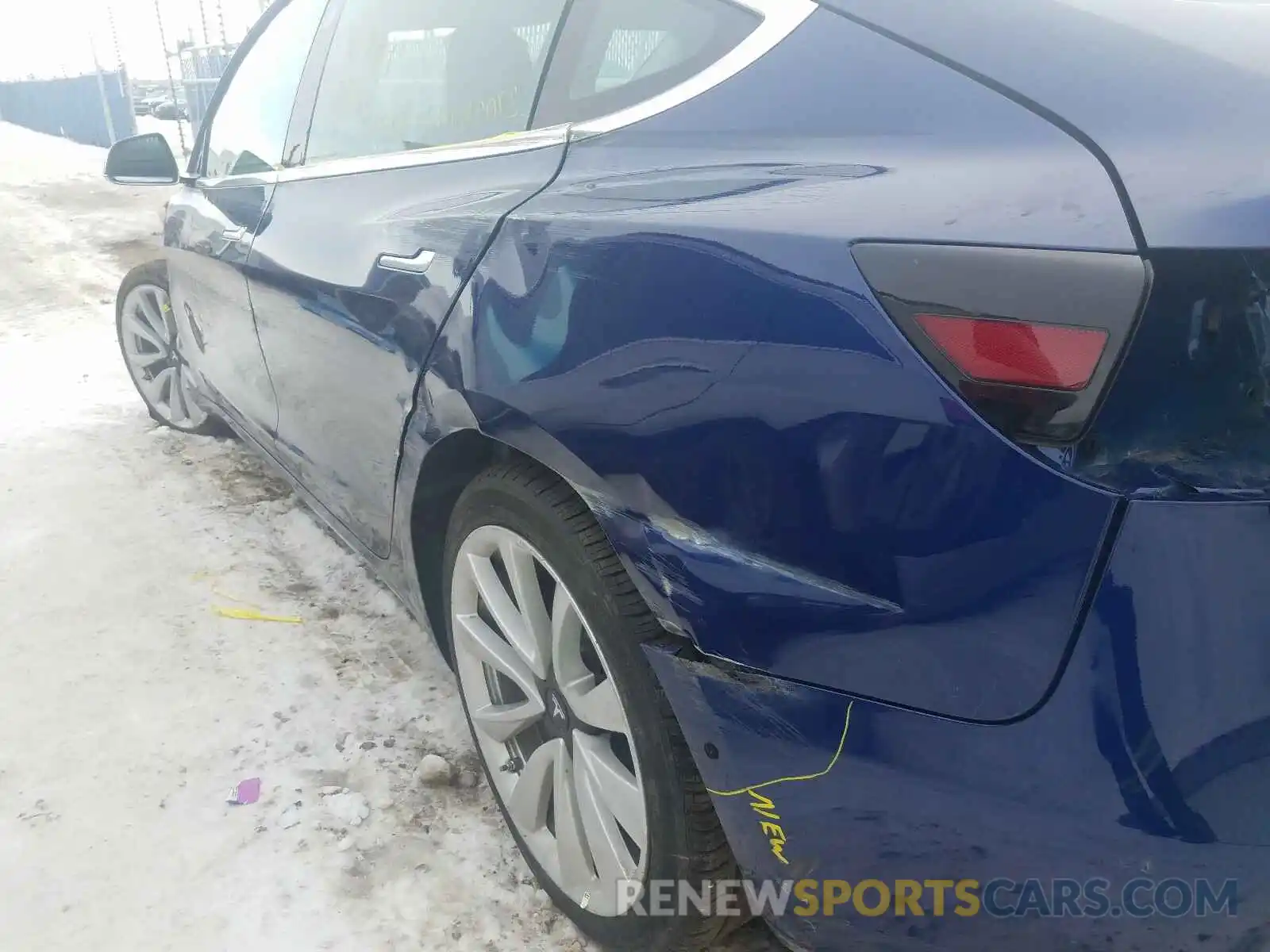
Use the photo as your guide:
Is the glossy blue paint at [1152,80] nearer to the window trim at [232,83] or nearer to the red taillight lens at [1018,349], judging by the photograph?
the red taillight lens at [1018,349]

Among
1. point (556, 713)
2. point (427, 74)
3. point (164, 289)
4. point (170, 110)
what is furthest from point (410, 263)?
point (170, 110)

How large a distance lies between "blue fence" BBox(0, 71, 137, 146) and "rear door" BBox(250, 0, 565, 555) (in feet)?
66.3

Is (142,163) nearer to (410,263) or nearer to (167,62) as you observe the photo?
(410,263)

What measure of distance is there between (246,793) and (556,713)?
3.08 ft

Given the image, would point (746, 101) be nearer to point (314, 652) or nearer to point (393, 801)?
point (393, 801)

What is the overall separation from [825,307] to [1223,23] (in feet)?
2.09

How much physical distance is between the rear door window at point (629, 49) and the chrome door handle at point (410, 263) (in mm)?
324

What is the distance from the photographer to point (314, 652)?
8.95 feet

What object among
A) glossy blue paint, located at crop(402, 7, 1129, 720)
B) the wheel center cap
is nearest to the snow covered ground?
the wheel center cap

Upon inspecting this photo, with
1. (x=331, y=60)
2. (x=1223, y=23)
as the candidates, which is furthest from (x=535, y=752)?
(x=331, y=60)

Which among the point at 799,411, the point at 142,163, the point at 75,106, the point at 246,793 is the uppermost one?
the point at 75,106

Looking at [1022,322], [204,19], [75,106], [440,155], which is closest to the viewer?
[1022,322]

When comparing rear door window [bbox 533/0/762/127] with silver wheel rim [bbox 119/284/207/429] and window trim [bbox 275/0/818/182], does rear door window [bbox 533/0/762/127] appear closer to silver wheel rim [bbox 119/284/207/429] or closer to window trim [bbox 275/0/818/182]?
window trim [bbox 275/0/818/182]

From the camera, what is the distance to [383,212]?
199 cm
